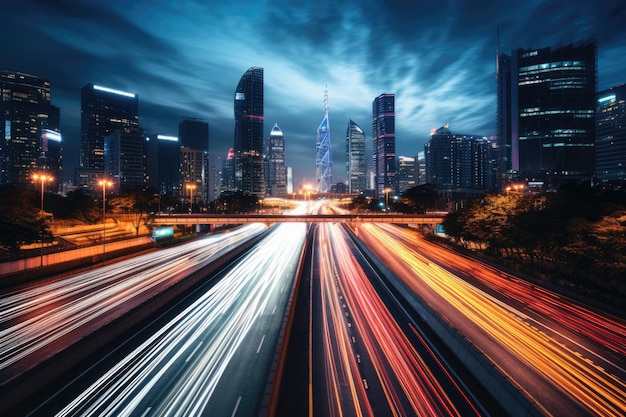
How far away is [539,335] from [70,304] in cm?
3460

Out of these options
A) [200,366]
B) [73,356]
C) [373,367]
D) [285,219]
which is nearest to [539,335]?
[373,367]

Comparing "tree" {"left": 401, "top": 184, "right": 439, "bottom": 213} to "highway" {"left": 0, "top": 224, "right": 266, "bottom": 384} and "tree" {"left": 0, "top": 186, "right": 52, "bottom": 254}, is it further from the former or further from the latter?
"tree" {"left": 0, "top": 186, "right": 52, "bottom": 254}

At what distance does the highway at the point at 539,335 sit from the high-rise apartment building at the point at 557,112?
165 meters

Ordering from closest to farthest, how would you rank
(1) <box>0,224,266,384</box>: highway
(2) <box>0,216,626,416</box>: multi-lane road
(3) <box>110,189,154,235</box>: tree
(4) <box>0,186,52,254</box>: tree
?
(2) <box>0,216,626,416</box>: multi-lane road < (1) <box>0,224,266,384</box>: highway < (4) <box>0,186,52,254</box>: tree < (3) <box>110,189,154,235</box>: tree

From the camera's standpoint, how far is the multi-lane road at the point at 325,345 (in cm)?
1619

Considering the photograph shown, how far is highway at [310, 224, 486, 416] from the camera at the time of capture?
1605cm

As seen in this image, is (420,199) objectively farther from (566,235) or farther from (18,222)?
(18,222)

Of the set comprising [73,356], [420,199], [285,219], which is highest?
[420,199]

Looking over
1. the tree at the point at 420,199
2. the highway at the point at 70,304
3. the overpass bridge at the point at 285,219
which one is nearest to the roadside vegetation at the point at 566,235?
the overpass bridge at the point at 285,219

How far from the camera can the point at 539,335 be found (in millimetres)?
22984

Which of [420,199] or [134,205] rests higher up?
[420,199]

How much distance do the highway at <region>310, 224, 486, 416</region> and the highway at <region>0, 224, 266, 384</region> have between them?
14568mm

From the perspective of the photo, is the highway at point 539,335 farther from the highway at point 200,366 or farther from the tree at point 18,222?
the tree at point 18,222

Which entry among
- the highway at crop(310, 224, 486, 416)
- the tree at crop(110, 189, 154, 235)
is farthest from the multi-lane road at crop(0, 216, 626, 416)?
the tree at crop(110, 189, 154, 235)
